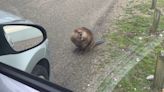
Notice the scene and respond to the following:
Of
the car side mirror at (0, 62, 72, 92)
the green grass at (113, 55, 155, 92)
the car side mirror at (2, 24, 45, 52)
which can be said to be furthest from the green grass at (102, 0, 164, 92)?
the car side mirror at (0, 62, 72, 92)

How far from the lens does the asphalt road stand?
6.30 meters

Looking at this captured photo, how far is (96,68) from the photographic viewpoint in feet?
21.3

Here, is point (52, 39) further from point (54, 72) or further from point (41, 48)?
point (41, 48)

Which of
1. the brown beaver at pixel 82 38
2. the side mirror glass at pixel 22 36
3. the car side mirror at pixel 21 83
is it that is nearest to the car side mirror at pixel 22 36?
the side mirror glass at pixel 22 36

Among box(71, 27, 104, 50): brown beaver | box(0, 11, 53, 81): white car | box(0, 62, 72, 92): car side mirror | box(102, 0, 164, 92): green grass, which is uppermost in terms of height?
box(0, 62, 72, 92): car side mirror

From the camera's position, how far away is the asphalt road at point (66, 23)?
6.30 m

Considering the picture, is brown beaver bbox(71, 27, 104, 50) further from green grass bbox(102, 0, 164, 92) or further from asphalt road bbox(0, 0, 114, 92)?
green grass bbox(102, 0, 164, 92)

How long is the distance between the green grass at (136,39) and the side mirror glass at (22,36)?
7.42ft

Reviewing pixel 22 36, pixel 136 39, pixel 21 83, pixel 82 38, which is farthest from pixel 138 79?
pixel 21 83

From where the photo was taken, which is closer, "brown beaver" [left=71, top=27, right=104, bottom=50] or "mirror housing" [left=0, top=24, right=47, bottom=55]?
"mirror housing" [left=0, top=24, right=47, bottom=55]

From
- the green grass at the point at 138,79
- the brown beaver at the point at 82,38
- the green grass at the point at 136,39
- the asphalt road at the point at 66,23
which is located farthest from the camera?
the brown beaver at the point at 82,38

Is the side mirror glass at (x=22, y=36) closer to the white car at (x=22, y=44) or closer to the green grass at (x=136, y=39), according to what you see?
the white car at (x=22, y=44)

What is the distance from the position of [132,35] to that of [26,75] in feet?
19.3

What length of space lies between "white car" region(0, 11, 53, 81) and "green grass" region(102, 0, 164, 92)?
2066 mm
